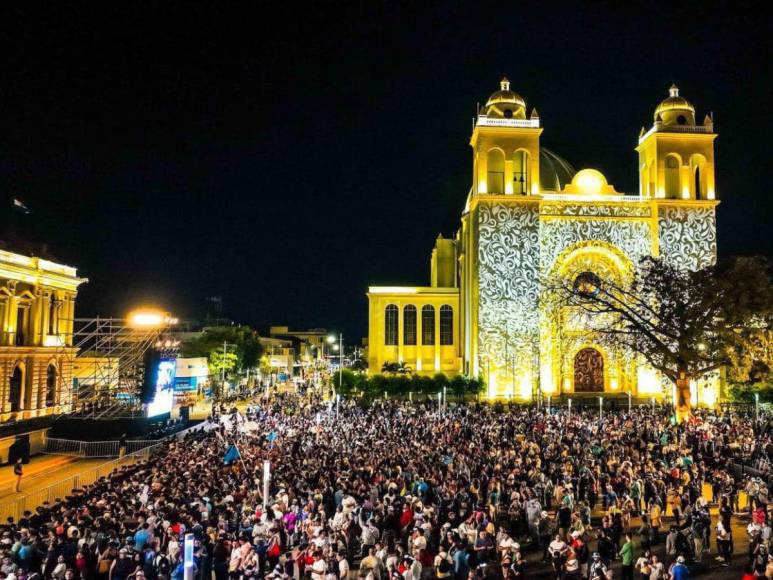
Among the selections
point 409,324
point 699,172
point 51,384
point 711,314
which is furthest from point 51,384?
point 699,172

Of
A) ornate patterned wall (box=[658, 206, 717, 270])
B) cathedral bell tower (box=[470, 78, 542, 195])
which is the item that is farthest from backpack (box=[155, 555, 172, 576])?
ornate patterned wall (box=[658, 206, 717, 270])

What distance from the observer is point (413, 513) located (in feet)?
38.7

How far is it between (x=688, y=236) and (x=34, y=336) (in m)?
35.8

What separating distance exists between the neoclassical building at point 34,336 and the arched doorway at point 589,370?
28337mm

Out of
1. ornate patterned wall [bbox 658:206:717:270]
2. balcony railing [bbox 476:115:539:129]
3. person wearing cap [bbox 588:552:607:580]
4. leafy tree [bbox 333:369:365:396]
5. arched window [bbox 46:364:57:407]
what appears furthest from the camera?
balcony railing [bbox 476:115:539:129]

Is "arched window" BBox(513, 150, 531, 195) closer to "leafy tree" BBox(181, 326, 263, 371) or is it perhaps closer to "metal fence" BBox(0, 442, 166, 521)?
"leafy tree" BBox(181, 326, 263, 371)

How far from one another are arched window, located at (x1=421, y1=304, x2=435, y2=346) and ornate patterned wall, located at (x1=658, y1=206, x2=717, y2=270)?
15442 millimetres

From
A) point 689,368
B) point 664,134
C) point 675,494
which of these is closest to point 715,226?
point 664,134

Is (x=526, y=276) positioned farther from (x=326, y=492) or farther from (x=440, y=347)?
(x=326, y=492)

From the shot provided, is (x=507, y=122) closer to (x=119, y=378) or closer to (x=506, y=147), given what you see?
(x=506, y=147)

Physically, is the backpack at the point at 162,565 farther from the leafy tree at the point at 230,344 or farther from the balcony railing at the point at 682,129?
the leafy tree at the point at 230,344

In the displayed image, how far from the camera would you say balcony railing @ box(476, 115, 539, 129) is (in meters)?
41.0

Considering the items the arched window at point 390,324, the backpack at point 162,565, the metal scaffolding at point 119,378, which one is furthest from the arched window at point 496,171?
the backpack at point 162,565

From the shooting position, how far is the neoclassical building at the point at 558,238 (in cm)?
3903
